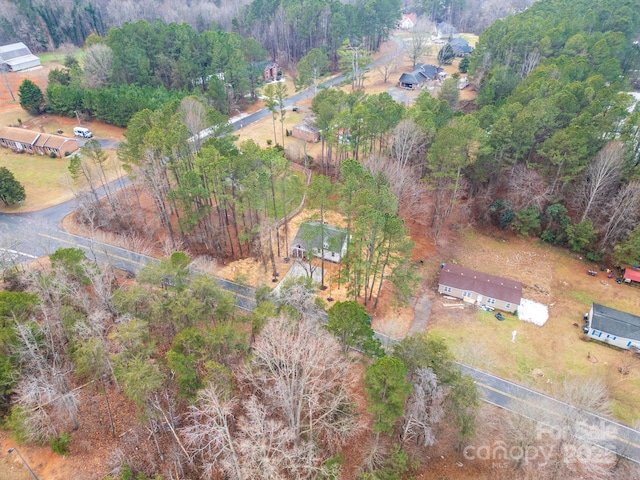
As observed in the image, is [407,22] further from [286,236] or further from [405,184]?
[286,236]

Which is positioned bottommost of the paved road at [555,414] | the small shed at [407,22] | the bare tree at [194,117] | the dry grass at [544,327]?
the dry grass at [544,327]

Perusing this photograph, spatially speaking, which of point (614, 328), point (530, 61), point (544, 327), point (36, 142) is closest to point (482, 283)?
point (544, 327)

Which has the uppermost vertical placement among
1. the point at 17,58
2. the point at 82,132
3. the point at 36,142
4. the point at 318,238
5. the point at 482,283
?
the point at 17,58

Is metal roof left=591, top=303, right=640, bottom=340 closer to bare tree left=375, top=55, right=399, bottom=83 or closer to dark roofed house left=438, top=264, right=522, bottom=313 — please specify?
dark roofed house left=438, top=264, right=522, bottom=313

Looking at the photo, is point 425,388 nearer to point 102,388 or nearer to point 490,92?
point 102,388

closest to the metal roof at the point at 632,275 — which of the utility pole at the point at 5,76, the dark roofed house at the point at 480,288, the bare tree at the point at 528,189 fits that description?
the bare tree at the point at 528,189

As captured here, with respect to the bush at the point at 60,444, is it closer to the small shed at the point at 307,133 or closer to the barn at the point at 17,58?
the small shed at the point at 307,133
